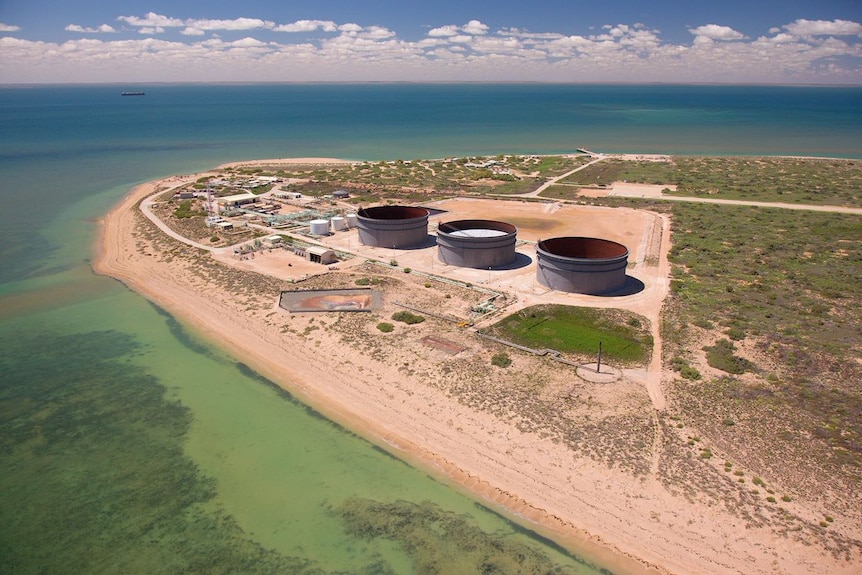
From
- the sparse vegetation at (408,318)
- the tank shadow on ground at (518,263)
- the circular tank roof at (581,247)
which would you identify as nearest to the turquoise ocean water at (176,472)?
the sparse vegetation at (408,318)

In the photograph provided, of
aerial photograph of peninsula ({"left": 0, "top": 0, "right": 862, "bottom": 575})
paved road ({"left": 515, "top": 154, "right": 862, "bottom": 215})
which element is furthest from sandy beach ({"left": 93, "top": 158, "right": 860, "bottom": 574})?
paved road ({"left": 515, "top": 154, "right": 862, "bottom": 215})

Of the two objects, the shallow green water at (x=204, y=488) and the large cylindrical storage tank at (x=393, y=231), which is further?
the large cylindrical storage tank at (x=393, y=231)

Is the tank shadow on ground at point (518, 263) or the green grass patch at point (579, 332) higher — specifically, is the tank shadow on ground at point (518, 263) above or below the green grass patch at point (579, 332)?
above

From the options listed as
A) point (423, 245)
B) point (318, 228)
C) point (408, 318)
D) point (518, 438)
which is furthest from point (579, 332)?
point (318, 228)

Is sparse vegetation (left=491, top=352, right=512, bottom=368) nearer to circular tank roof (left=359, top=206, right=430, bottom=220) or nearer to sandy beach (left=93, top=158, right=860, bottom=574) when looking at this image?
sandy beach (left=93, top=158, right=860, bottom=574)

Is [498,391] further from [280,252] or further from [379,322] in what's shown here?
[280,252]

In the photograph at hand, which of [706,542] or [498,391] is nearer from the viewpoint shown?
[706,542]

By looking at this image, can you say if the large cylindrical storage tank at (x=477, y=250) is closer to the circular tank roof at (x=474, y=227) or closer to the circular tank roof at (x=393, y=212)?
the circular tank roof at (x=474, y=227)

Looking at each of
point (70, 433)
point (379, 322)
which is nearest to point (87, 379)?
point (70, 433)
